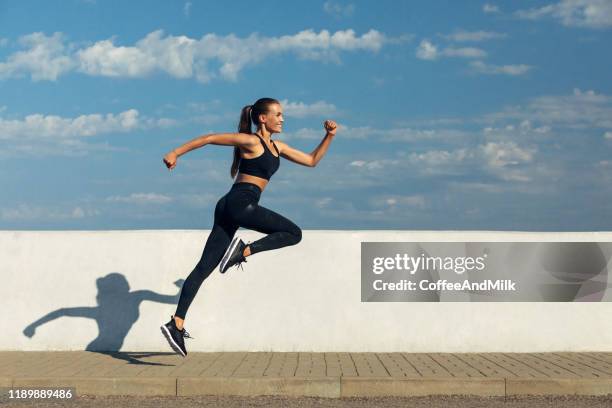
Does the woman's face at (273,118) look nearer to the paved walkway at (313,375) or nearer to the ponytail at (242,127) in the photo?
the ponytail at (242,127)

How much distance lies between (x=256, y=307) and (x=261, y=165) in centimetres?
285

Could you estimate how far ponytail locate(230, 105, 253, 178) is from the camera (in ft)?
30.3

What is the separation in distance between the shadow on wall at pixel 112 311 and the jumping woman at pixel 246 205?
2.48 m

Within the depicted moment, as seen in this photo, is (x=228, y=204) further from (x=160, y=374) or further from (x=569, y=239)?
(x=569, y=239)

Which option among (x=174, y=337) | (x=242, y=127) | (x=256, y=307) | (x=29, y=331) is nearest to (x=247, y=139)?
(x=242, y=127)

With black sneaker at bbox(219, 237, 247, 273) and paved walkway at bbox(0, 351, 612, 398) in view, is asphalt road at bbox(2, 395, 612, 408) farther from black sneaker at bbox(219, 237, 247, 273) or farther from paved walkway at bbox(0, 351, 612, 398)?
black sneaker at bbox(219, 237, 247, 273)

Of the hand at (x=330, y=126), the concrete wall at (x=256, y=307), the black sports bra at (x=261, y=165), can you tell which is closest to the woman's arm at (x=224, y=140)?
the black sports bra at (x=261, y=165)

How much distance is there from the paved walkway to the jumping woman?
0.59 m

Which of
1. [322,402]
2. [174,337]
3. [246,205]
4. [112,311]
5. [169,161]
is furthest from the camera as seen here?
[112,311]

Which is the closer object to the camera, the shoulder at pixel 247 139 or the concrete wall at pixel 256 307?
the shoulder at pixel 247 139

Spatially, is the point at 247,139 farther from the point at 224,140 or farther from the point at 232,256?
the point at 232,256

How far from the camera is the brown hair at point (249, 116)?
9219 mm

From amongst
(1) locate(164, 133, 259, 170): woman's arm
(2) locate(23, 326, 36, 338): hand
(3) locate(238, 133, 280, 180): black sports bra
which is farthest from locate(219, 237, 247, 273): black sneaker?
(2) locate(23, 326, 36, 338): hand

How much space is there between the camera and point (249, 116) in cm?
932
